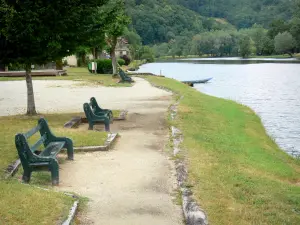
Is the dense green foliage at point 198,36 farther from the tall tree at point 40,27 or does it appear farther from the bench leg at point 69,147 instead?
the bench leg at point 69,147

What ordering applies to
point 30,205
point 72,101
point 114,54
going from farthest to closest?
point 114,54
point 72,101
point 30,205

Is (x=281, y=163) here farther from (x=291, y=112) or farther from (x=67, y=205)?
(x=291, y=112)

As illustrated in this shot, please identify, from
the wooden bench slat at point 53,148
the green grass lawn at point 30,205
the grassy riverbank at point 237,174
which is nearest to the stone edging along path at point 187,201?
the grassy riverbank at point 237,174

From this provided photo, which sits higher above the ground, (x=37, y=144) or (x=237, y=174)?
(x=37, y=144)

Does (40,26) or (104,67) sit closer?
(40,26)

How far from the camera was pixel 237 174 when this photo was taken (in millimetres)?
8430

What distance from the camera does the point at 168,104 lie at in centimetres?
1953

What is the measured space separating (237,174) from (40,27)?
23.8ft

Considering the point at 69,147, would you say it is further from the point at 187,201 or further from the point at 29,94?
the point at 29,94

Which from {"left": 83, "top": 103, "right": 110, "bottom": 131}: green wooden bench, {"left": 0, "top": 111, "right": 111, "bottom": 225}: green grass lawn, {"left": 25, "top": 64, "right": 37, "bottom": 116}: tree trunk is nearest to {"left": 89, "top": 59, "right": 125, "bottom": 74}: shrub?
{"left": 25, "top": 64, "right": 37, "bottom": 116}: tree trunk

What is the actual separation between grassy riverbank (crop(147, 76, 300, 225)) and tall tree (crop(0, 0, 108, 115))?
13.6ft

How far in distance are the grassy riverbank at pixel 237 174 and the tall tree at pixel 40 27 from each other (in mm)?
4150

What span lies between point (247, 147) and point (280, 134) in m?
6.13

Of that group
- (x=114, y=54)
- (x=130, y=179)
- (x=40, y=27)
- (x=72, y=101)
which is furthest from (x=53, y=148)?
(x=114, y=54)
